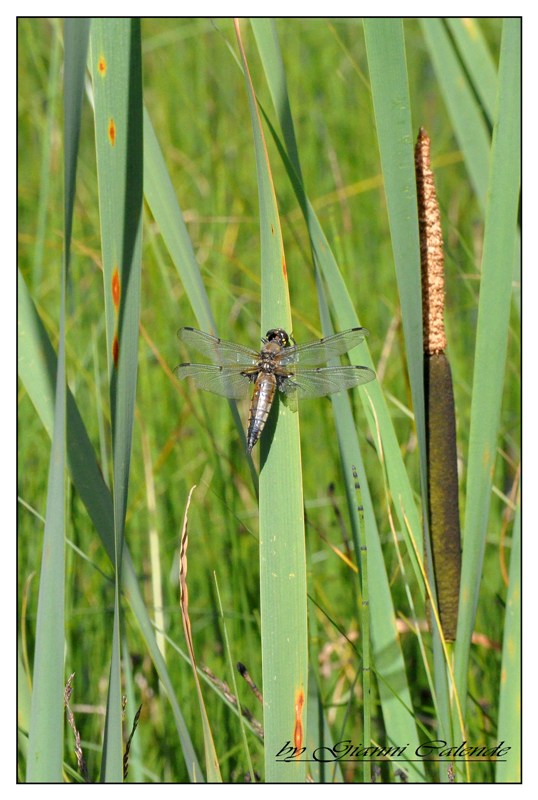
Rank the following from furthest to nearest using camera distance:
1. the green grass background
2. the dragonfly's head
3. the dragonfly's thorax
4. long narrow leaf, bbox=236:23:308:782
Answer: the green grass background, the dragonfly's thorax, the dragonfly's head, long narrow leaf, bbox=236:23:308:782

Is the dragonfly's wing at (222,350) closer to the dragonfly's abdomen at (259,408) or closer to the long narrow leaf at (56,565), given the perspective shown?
the dragonfly's abdomen at (259,408)

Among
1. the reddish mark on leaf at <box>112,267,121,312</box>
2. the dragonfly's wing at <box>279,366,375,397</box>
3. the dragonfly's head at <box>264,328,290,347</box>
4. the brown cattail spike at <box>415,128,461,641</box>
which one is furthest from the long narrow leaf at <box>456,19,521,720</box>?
the reddish mark on leaf at <box>112,267,121,312</box>

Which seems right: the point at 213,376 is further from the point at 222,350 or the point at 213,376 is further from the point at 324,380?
the point at 324,380

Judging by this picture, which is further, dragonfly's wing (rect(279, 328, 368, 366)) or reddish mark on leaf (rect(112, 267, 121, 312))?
dragonfly's wing (rect(279, 328, 368, 366))

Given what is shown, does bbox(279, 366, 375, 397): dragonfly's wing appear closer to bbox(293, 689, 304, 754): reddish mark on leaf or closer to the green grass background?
the green grass background

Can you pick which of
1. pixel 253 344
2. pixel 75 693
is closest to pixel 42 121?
pixel 253 344
